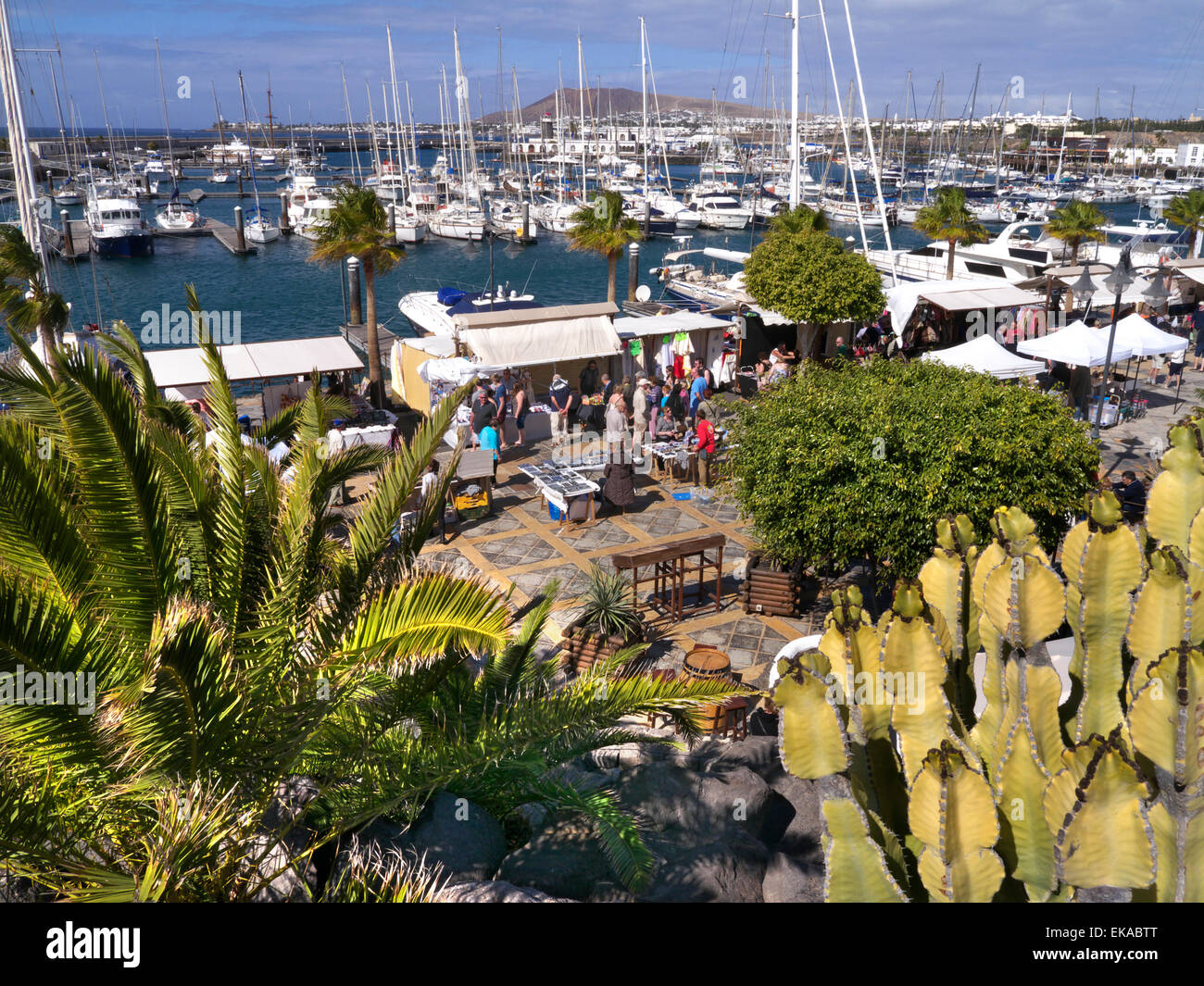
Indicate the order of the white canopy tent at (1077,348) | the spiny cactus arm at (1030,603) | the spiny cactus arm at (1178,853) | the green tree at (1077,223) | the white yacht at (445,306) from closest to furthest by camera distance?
the spiny cactus arm at (1178,853) → the spiny cactus arm at (1030,603) → the white canopy tent at (1077,348) → the white yacht at (445,306) → the green tree at (1077,223)

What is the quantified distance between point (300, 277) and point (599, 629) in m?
53.7

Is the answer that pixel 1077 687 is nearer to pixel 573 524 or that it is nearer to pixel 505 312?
pixel 573 524

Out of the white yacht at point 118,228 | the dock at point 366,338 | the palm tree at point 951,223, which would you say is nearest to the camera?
the dock at point 366,338

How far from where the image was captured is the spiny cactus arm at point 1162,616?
3.77 metres

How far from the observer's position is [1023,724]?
376 cm

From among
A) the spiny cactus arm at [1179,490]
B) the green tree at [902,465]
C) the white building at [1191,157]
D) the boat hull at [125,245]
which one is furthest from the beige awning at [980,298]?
the white building at [1191,157]

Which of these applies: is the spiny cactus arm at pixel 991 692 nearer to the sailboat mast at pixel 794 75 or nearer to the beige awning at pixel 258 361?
the beige awning at pixel 258 361

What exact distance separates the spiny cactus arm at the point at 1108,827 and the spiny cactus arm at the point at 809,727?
87 cm

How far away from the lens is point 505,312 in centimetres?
1908

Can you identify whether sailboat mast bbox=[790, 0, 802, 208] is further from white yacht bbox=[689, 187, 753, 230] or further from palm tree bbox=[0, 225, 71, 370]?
white yacht bbox=[689, 187, 753, 230]

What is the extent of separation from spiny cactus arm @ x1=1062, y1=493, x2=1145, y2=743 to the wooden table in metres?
6.23

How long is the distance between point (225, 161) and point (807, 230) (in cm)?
12837

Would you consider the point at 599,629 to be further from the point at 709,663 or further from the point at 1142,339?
the point at 1142,339

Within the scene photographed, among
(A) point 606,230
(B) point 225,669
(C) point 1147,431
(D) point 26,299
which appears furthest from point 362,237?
(B) point 225,669
